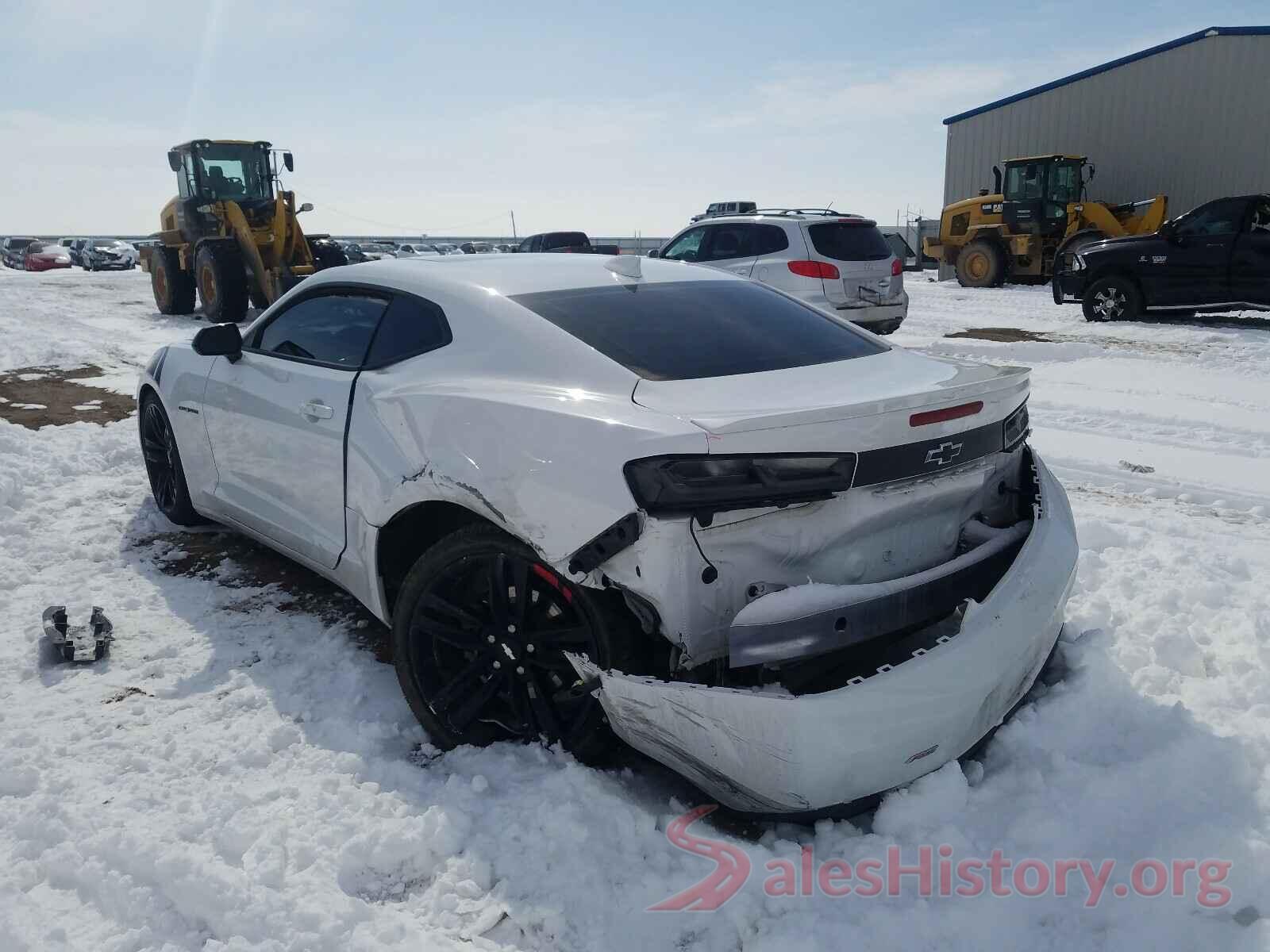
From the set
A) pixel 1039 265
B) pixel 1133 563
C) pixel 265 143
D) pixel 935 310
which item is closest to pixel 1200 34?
pixel 1039 265

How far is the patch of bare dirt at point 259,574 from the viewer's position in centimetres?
372

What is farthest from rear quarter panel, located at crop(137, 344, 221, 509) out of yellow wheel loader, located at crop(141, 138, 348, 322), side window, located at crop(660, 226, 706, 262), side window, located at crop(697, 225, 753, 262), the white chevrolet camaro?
yellow wheel loader, located at crop(141, 138, 348, 322)

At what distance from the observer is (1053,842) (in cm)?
228

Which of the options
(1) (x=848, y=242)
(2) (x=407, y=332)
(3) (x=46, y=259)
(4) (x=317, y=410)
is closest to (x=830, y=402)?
(2) (x=407, y=332)

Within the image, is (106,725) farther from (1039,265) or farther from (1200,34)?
(1200,34)

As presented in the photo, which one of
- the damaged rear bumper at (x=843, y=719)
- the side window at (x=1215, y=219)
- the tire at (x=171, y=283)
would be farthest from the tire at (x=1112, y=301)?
the tire at (x=171, y=283)

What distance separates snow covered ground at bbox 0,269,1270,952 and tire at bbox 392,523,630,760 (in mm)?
100

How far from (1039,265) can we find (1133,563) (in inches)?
720

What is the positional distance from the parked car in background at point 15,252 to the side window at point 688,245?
127 ft

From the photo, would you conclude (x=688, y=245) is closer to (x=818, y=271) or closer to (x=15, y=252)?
(x=818, y=271)

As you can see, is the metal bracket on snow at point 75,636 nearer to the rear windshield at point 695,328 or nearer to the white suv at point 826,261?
the rear windshield at point 695,328

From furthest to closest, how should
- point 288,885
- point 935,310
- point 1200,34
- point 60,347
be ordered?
1. point 1200,34
2. point 935,310
3. point 60,347
4. point 288,885

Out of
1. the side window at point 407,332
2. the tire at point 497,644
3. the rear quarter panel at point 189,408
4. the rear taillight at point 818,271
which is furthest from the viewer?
the rear taillight at point 818,271

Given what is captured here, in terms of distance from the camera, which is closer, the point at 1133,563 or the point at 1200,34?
the point at 1133,563
